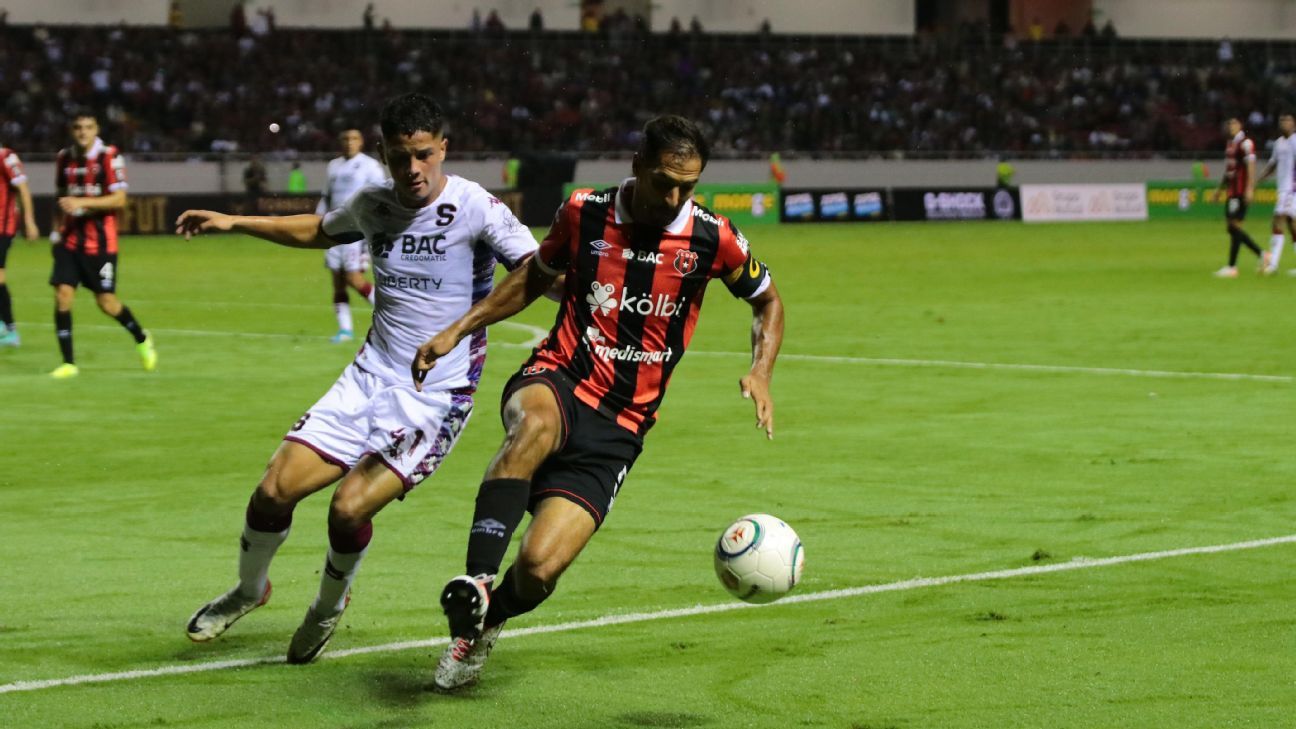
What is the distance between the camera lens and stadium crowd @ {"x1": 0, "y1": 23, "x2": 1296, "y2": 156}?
4556cm

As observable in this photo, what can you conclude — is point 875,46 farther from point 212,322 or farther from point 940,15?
point 212,322

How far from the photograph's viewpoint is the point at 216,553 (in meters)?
8.44

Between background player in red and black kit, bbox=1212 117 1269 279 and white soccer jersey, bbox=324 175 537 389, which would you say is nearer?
white soccer jersey, bbox=324 175 537 389

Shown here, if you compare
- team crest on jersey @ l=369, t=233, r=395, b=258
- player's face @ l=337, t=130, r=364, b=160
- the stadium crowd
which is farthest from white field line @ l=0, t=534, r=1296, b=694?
the stadium crowd

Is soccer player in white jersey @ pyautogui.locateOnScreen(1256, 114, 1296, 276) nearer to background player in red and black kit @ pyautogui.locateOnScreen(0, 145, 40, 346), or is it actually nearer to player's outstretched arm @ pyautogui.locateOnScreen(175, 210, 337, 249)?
background player in red and black kit @ pyautogui.locateOnScreen(0, 145, 40, 346)

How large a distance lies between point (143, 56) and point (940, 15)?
28.6 m

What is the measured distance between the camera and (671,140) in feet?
19.4

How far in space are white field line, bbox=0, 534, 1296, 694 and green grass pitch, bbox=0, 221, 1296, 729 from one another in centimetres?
6

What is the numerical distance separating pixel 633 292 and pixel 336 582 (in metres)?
1.43

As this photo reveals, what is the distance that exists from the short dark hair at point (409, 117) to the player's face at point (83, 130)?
967 centimetres

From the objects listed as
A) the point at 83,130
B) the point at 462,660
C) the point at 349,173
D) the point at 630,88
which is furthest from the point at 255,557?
the point at 630,88

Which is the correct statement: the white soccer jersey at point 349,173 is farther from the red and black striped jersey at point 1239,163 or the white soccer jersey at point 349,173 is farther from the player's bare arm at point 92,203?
the red and black striped jersey at point 1239,163

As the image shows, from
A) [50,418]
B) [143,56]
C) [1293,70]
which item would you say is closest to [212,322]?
[50,418]

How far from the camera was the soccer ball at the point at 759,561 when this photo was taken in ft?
19.7
